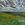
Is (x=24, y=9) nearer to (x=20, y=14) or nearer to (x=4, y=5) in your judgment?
(x=20, y=14)

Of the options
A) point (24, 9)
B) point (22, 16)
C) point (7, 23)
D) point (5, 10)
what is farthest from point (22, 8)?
point (7, 23)

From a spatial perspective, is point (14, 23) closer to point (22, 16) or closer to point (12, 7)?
point (22, 16)

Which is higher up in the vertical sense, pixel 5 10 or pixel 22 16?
pixel 5 10

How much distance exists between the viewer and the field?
1365mm

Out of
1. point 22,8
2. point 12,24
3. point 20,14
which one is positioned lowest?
point 12,24

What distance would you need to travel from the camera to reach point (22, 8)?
1.57m

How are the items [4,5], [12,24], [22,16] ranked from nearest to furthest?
[12,24], [22,16], [4,5]

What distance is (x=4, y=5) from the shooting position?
1.61 metres

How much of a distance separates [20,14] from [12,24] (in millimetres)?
306

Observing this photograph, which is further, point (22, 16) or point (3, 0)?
point (3, 0)

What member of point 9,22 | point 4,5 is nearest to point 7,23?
point 9,22

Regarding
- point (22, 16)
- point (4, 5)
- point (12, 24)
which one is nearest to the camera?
point (12, 24)

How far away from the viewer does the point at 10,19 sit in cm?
142

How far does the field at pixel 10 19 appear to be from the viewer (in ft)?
4.48
